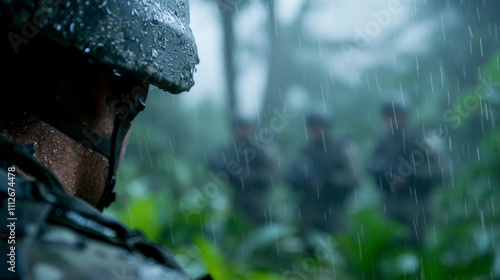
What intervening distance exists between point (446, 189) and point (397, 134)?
4.46ft

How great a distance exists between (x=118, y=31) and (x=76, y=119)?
11.6 inches

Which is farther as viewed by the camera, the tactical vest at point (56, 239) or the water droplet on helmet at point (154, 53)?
the water droplet on helmet at point (154, 53)

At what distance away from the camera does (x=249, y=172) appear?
22.1ft

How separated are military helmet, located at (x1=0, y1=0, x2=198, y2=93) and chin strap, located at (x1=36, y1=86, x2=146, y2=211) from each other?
0.45 feet

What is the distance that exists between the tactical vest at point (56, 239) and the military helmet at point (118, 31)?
0.36 metres

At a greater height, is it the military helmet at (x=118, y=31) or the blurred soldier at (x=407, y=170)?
the military helmet at (x=118, y=31)

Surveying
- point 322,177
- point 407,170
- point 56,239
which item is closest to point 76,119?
point 56,239

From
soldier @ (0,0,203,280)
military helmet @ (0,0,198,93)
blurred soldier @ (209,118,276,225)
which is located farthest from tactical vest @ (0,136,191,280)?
blurred soldier @ (209,118,276,225)

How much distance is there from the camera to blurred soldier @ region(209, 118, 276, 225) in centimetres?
670

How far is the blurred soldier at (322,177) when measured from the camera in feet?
20.0

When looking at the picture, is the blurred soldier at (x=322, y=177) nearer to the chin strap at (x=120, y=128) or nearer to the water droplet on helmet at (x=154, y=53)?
the chin strap at (x=120, y=128)

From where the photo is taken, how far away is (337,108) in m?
23.1

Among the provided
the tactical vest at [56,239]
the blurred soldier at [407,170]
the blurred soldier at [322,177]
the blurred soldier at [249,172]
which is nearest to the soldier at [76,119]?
the tactical vest at [56,239]

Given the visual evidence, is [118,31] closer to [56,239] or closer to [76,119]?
[76,119]
